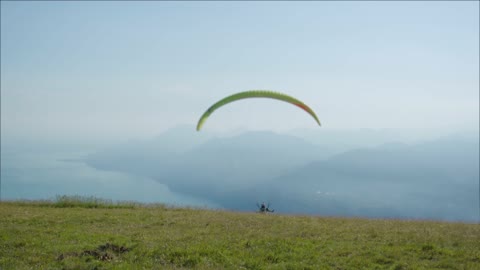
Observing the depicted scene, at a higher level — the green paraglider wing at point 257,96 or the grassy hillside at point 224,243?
the green paraglider wing at point 257,96

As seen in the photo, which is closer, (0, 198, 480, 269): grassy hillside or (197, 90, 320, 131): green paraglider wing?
(197, 90, 320, 131): green paraglider wing

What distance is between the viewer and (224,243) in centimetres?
1852

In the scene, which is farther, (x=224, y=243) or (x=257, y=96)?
(x=224, y=243)

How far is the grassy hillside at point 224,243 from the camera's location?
51.4ft

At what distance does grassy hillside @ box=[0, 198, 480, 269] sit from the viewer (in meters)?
15.7

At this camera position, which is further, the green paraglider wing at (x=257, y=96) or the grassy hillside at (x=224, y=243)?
the grassy hillside at (x=224, y=243)

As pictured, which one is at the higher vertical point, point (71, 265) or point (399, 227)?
point (399, 227)

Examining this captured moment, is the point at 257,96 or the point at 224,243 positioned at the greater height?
the point at 257,96

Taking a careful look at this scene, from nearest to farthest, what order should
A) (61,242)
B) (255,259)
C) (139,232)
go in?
(255,259)
(61,242)
(139,232)

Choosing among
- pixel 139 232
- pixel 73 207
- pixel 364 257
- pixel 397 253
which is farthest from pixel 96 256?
pixel 73 207

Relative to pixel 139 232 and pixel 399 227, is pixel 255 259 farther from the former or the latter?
pixel 399 227

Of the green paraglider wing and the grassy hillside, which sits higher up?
the green paraglider wing

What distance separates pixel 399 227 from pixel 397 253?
704 cm

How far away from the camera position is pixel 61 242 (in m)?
18.5
